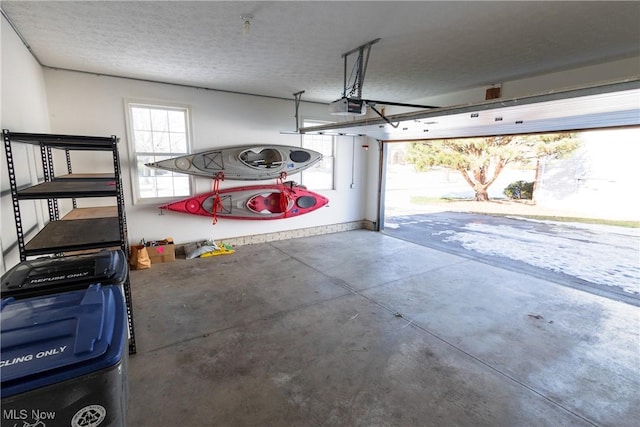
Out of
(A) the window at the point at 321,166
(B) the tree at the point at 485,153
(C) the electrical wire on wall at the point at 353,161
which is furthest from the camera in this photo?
(B) the tree at the point at 485,153

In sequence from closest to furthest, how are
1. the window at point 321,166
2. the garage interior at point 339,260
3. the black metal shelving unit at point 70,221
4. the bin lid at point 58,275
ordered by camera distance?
the bin lid at point 58,275 → the black metal shelving unit at point 70,221 → the garage interior at point 339,260 → the window at point 321,166

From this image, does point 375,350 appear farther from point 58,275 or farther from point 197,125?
point 197,125

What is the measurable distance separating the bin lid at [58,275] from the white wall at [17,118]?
66 centimetres

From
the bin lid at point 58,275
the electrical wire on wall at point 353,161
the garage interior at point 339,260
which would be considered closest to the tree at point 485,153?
the electrical wire on wall at point 353,161

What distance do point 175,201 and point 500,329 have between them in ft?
15.0

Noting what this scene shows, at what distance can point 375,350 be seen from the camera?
249cm

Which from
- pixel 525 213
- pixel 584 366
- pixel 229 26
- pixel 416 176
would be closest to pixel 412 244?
pixel 584 366

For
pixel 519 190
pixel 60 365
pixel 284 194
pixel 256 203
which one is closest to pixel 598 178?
pixel 519 190

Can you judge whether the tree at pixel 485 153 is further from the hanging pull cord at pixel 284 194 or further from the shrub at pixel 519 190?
the hanging pull cord at pixel 284 194

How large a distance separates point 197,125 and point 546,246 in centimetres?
671

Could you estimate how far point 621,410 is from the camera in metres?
1.92

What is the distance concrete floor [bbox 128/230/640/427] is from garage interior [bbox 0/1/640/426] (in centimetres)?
2

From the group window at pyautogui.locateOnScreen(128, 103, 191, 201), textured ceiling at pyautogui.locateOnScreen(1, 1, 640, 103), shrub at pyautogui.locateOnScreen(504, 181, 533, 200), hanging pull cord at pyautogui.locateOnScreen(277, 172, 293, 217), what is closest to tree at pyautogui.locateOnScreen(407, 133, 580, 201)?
shrub at pyautogui.locateOnScreen(504, 181, 533, 200)

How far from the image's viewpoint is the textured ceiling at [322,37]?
218 cm
